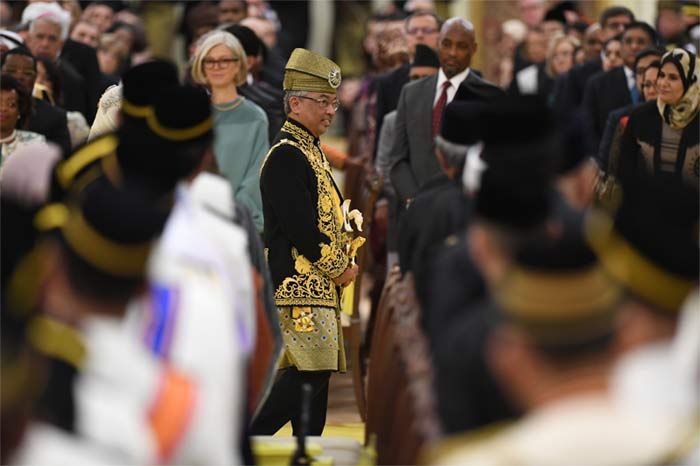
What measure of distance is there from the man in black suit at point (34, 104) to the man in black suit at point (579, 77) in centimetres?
396

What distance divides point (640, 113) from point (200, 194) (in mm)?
5238

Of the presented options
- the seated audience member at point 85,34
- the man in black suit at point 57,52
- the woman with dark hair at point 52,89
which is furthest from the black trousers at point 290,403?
the seated audience member at point 85,34

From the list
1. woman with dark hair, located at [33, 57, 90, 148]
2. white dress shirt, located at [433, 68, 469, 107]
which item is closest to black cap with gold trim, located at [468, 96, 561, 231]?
white dress shirt, located at [433, 68, 469, 107]

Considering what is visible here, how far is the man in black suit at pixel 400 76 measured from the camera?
11961 mm

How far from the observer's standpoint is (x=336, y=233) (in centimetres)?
765

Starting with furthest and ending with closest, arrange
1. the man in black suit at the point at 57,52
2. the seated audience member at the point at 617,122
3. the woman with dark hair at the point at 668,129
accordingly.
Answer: the man in black suit at the point at 57,52, the seated audience member at the point at 617,122, the woman with dark hair at the point at 668,129

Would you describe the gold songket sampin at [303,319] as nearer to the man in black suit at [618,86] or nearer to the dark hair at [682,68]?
the dark hair at [682,68]

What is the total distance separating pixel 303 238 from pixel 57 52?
451 cm

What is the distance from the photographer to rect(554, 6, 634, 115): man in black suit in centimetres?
1269

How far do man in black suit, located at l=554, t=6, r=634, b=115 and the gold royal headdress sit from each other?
4794 millimetres

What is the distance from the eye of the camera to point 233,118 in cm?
851

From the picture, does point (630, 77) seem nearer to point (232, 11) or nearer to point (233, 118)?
point (232, 11)

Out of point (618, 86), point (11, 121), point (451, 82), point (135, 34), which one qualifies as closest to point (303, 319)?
point (11, 121)

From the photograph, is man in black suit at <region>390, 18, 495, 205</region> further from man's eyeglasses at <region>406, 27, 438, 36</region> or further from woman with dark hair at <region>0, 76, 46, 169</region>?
man's eyeglasses at <region>406, 27, 438, 36</region>
